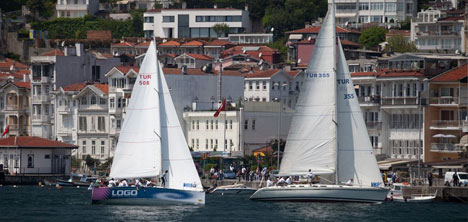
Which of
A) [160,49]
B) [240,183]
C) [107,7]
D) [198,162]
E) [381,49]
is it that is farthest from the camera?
[107,7]

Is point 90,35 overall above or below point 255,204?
above

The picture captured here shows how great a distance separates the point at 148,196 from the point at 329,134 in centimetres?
1038

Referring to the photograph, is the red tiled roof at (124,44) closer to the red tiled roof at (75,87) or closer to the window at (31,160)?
the red tiled roof at (75,87)

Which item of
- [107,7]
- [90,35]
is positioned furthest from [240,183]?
[107,7]

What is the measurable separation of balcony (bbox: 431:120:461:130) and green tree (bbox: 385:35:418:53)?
113 feet

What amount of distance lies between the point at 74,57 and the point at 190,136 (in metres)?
16.8

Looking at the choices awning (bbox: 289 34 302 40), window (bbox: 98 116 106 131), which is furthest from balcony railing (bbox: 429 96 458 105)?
awning (bbox: 289 34 302 40)

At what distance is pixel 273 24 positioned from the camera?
6919 inches

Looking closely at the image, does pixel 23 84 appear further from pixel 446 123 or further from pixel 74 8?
pixel 74 8

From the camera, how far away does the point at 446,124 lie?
→ 98.0 meters

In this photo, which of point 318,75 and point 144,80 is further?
point 318,75

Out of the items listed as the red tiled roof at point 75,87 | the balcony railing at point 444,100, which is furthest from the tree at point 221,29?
the balcony railing at point 444,100

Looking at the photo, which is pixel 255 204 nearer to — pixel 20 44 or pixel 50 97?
pixel 50 97

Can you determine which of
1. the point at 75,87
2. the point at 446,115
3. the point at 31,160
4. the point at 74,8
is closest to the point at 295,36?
the point at 75,87
